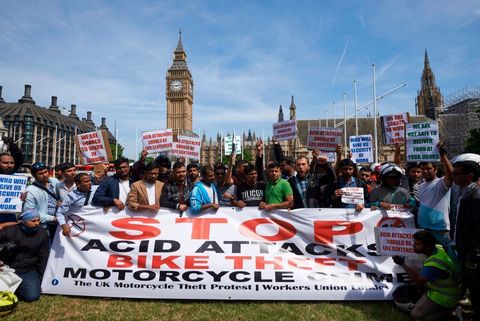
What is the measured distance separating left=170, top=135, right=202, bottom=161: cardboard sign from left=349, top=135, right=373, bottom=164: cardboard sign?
563 centimetres

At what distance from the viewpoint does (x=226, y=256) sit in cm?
519


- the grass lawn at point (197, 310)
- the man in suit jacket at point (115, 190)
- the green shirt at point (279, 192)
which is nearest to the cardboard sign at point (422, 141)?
the green shirt at point (279, 192)

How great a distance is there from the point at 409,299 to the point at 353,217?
144 centimetres

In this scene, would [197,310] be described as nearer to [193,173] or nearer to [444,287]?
[193,173]

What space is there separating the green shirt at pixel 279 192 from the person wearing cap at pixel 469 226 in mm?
2463

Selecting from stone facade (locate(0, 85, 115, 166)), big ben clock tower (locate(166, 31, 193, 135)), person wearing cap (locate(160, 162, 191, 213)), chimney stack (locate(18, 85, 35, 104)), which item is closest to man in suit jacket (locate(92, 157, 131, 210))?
person wearing cap (locate(160, 162, 191, 213))

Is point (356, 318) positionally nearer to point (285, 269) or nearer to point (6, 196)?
point (285, 269)

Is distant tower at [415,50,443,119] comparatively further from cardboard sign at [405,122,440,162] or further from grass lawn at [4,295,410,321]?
grass lawn at [4,295,410,321]

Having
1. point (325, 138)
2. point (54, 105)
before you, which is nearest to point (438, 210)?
point (325, 138)

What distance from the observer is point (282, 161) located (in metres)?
6.99

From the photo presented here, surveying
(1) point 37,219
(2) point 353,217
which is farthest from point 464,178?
(1) point 37,219

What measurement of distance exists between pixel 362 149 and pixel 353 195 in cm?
658

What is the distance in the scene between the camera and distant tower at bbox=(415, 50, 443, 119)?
267 feet

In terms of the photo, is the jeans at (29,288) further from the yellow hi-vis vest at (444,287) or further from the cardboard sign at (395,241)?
the yellow hi-vis vest at (444,287)
